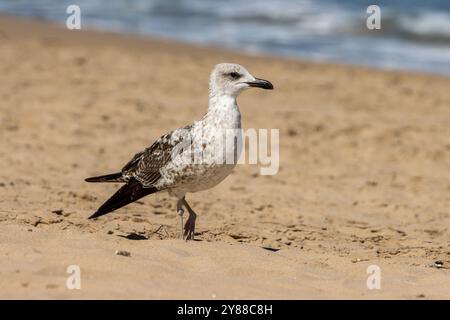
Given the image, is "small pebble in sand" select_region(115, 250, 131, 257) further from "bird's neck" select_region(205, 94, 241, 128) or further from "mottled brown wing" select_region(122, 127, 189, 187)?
"bird's neck" select_region(205, 94, 241, 128)

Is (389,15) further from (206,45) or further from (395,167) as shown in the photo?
(395,167)

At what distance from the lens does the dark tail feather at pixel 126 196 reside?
22.5ft

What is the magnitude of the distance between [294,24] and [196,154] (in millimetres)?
14174

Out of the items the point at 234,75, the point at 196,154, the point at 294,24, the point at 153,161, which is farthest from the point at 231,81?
the point at 294,24

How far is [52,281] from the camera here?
5246mm

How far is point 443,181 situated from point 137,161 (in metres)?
3.87

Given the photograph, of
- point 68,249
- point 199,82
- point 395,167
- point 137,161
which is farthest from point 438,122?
point 68,249

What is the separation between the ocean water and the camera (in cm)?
1738

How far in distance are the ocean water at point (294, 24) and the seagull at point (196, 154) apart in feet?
31.9

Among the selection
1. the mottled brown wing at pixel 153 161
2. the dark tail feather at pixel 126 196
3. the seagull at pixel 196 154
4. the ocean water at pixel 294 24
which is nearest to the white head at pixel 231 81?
the seagull at pixel 196 154

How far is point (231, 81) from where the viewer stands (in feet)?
22.2

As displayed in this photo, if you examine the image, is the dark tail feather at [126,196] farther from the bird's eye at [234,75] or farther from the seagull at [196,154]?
the bird's eye at [234,75]

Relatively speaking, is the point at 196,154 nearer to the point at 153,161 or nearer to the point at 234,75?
the point at 153,161

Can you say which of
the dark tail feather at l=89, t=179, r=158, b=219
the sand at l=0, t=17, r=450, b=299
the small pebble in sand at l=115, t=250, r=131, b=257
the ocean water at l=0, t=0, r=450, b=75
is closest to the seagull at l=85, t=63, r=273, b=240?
the dark tail feather at l=89, t=179, r=158, b=219
